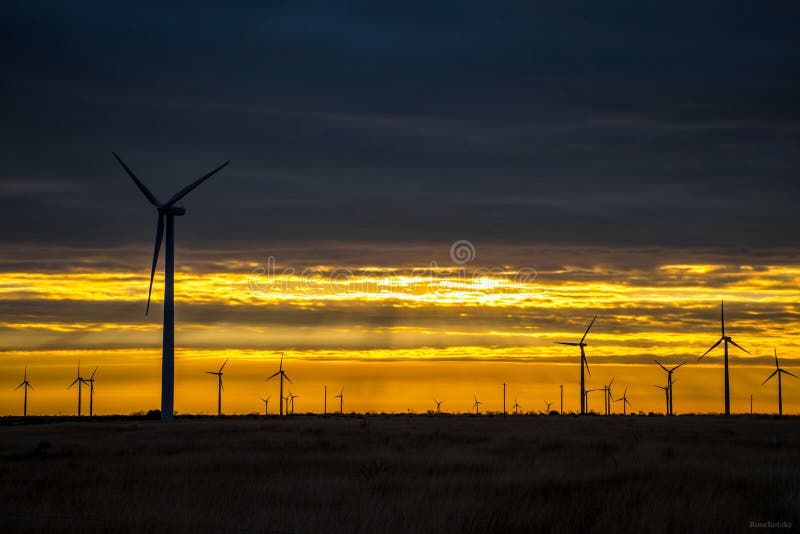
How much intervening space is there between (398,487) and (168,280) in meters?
57.0

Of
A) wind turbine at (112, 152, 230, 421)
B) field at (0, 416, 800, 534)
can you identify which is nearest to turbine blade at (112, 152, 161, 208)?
wind turbine at (112, 152, 230, 421)

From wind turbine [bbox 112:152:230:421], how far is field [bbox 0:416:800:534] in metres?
29.1

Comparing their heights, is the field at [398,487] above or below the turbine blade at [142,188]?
below

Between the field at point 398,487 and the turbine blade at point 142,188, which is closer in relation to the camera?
the field at point 398,487

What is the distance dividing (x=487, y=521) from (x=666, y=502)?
6.06 m

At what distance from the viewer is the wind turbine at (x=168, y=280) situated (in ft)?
263

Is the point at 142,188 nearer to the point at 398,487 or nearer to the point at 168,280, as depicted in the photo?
the point at 168,280

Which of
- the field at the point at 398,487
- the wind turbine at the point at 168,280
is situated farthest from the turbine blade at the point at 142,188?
the field at the point at 398,487

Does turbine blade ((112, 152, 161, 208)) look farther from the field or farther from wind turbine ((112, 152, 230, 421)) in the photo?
the field

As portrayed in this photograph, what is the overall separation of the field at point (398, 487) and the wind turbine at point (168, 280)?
2909 cm

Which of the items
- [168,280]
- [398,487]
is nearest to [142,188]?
[168,280]

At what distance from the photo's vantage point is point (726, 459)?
1588 inches

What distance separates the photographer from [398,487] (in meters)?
29.4

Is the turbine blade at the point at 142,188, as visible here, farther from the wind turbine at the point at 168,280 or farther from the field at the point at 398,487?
the field at the point at 398,487
